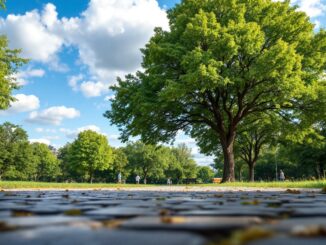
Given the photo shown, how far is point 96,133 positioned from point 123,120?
47382 millimetres

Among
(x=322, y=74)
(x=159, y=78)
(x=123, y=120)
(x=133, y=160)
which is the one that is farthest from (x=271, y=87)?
(x=133, y=160)

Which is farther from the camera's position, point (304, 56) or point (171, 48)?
point (304, 56)

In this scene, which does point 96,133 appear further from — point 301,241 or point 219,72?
point 301,241

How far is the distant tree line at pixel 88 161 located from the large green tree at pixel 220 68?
1993 centimetres

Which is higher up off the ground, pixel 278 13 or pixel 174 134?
pixel 278 13

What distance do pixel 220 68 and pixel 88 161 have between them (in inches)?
1934

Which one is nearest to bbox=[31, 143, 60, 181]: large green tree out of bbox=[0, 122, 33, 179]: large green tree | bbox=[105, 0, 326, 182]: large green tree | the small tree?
bbox=[0, 122, 33, 179]: large green tree

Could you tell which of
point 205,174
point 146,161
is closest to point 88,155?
point 146,161

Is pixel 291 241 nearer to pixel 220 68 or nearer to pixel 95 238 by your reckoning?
pixel 95 238

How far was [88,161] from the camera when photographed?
214 ft

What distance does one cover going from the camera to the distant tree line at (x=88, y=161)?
65875 millimetres

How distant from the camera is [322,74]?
2400cm

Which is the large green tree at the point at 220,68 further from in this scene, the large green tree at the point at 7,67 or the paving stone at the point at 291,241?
the paving stone at the point at 291,241

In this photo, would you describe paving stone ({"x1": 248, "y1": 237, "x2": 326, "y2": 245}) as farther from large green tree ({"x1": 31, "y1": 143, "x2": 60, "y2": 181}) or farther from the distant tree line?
large green tree ({"x1": 31, "y1": 143, "x2": 60, "y2": 181})
